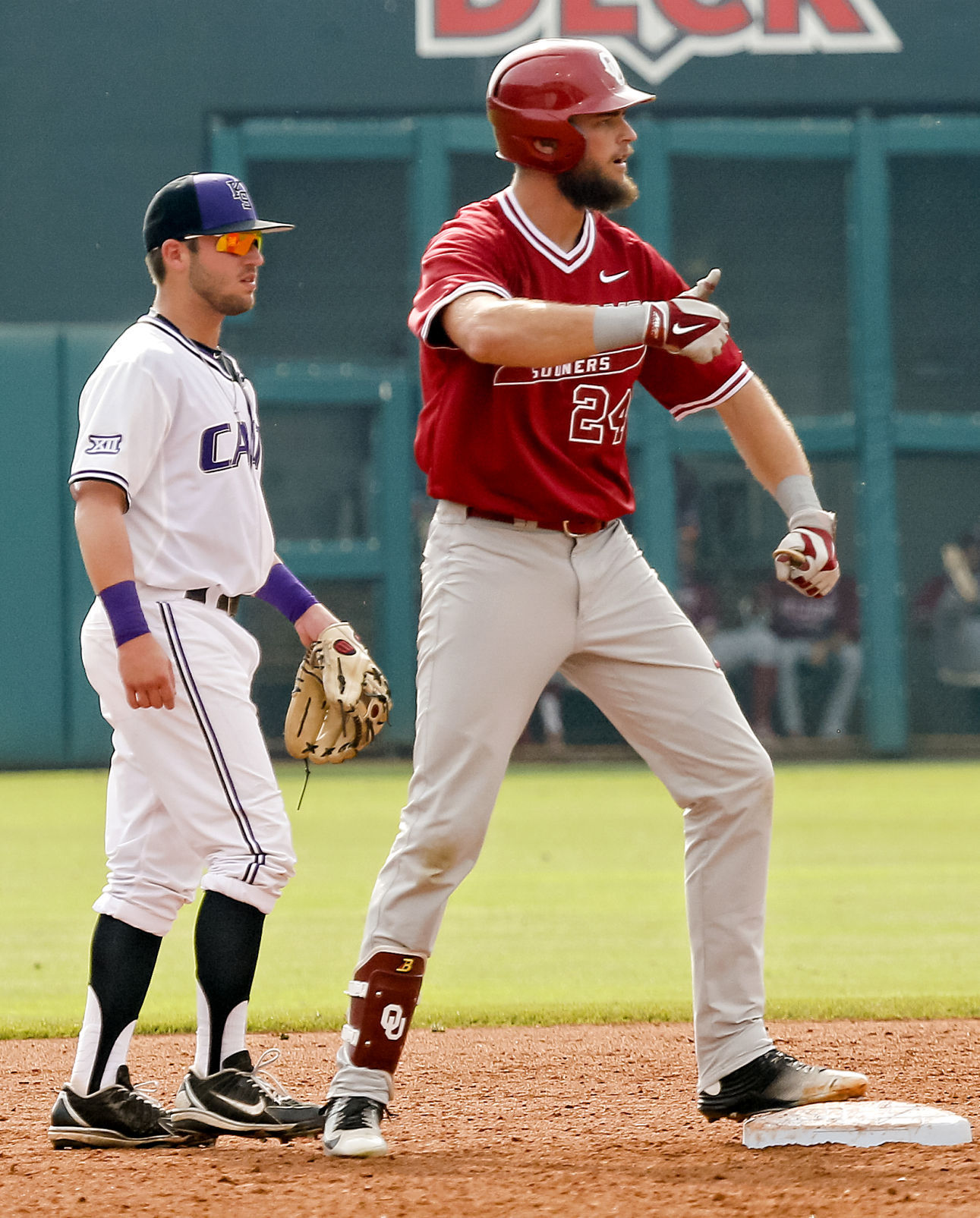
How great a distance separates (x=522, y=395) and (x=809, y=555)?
583 mm

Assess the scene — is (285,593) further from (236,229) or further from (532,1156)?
(532,1156)

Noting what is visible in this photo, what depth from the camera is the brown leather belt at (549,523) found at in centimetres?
295

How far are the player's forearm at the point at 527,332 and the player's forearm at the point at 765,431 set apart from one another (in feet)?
1.82

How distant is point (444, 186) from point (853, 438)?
397cm

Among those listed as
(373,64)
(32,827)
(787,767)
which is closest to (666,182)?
(373,64)

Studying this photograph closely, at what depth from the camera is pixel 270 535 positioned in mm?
3230

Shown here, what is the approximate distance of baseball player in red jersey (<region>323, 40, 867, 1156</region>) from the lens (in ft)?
9.43

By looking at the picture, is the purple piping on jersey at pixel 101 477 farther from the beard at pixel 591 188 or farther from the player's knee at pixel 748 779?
the player's knee at pixel 748 779

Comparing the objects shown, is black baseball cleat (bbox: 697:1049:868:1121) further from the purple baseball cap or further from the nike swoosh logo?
the purple baseball cap

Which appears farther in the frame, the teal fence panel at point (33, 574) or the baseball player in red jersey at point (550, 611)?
the teal fence panel at point (33, 574)

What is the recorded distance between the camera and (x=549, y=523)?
2.96m

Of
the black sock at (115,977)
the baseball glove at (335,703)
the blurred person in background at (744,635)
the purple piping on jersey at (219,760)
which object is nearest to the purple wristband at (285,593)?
the baseball glove at (335,703)

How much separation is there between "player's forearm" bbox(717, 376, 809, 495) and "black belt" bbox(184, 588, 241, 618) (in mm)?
988

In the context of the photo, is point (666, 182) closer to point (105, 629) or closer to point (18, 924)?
point (18, 924)
